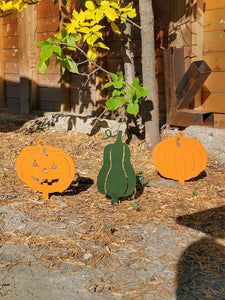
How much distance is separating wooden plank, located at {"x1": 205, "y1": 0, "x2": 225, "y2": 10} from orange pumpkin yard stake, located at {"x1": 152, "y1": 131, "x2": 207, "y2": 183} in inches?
78.4

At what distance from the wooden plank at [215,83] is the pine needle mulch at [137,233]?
102 cm

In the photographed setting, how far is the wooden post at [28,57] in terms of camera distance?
300 inches

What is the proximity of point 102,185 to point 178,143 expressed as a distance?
3.78 ft

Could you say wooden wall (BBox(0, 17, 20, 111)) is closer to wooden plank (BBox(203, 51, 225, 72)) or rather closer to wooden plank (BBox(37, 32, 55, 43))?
wooden plank (BBox(37, 32, 55, 43))

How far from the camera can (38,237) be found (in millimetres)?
3031

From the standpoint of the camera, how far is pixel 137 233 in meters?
3.11

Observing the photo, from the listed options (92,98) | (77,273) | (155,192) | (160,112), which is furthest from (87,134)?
(77,273)

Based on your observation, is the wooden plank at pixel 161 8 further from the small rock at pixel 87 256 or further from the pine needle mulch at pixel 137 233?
the small rock at pixel 87 256

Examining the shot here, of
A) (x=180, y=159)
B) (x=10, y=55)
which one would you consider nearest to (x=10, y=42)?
(x=10, y=55)

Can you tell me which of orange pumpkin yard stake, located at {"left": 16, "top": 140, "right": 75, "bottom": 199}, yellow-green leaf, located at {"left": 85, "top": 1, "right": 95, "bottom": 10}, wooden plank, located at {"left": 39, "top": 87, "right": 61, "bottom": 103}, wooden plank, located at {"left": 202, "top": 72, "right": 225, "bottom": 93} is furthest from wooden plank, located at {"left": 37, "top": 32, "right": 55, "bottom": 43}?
orange pumpkin yard stake, located at {"left": 16, "top": 140, "right": 75, "bottom": 199}

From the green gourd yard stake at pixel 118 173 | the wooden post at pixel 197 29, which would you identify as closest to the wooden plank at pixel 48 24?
the wooden post at pixel 197 29

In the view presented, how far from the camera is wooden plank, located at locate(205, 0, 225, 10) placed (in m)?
4.99

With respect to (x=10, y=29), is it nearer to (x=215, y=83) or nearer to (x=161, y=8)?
(x=161, y=8)

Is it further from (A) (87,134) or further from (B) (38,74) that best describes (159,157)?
(B) (38,74)
